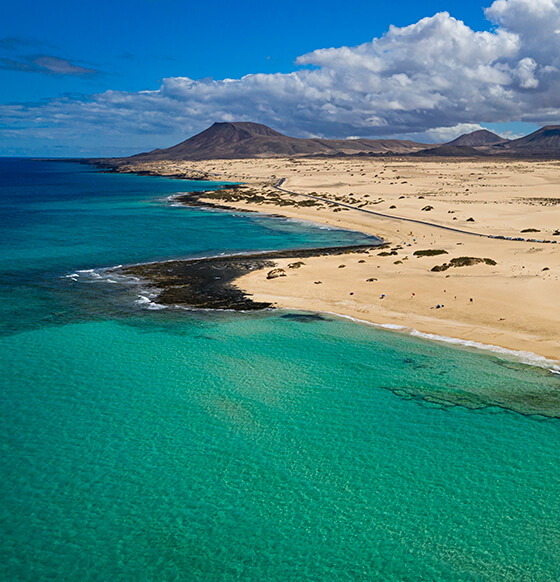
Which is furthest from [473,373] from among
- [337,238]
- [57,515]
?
[337,238]

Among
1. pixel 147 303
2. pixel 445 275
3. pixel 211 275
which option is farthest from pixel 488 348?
pixel 211 275

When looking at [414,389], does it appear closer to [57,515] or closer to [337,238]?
[57,515]

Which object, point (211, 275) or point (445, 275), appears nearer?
point (445, 275)

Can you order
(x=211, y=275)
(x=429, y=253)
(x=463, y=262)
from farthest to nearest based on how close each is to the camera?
(x=429, y=253), (x=211, y=275), (x=463, y=262)

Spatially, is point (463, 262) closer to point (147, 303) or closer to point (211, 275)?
point (211, 275)

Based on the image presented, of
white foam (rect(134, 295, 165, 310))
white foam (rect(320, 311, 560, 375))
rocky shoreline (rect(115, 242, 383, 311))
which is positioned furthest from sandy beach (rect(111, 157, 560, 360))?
white foam (rect(134, 295, 165, 310))

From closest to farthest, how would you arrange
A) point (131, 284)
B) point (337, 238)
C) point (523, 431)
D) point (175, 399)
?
point (523, 431), point (175, 399), point (131, 284), point (337, 238)
